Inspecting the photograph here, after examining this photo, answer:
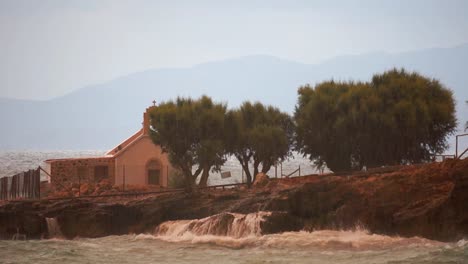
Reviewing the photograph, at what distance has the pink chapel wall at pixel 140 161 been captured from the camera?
65344 mm

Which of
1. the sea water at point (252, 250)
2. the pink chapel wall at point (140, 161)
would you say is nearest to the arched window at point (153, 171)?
the pink chapel wall at point (140, 161)

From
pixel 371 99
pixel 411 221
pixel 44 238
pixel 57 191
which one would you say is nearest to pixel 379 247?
pixel 411 221

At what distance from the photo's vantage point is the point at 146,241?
45.2m

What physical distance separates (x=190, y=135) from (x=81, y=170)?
10.6 m

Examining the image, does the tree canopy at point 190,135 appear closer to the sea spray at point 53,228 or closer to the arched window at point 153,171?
the arched window at point 153,171

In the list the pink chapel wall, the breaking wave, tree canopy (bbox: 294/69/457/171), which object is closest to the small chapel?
the pink chapel wall

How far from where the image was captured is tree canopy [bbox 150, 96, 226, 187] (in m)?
61.4

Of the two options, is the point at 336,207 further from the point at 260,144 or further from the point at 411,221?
the point at 260,144

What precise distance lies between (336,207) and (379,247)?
5175 millimetres

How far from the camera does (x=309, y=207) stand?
143 feet

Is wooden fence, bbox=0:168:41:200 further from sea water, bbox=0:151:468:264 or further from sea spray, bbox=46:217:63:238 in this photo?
sea water, bbox=0:151:468:264

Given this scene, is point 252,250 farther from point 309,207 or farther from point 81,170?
point 81,170

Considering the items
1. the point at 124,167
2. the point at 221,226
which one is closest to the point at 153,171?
the point at 124,167

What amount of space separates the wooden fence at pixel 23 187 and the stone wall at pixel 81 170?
691 centimetres
